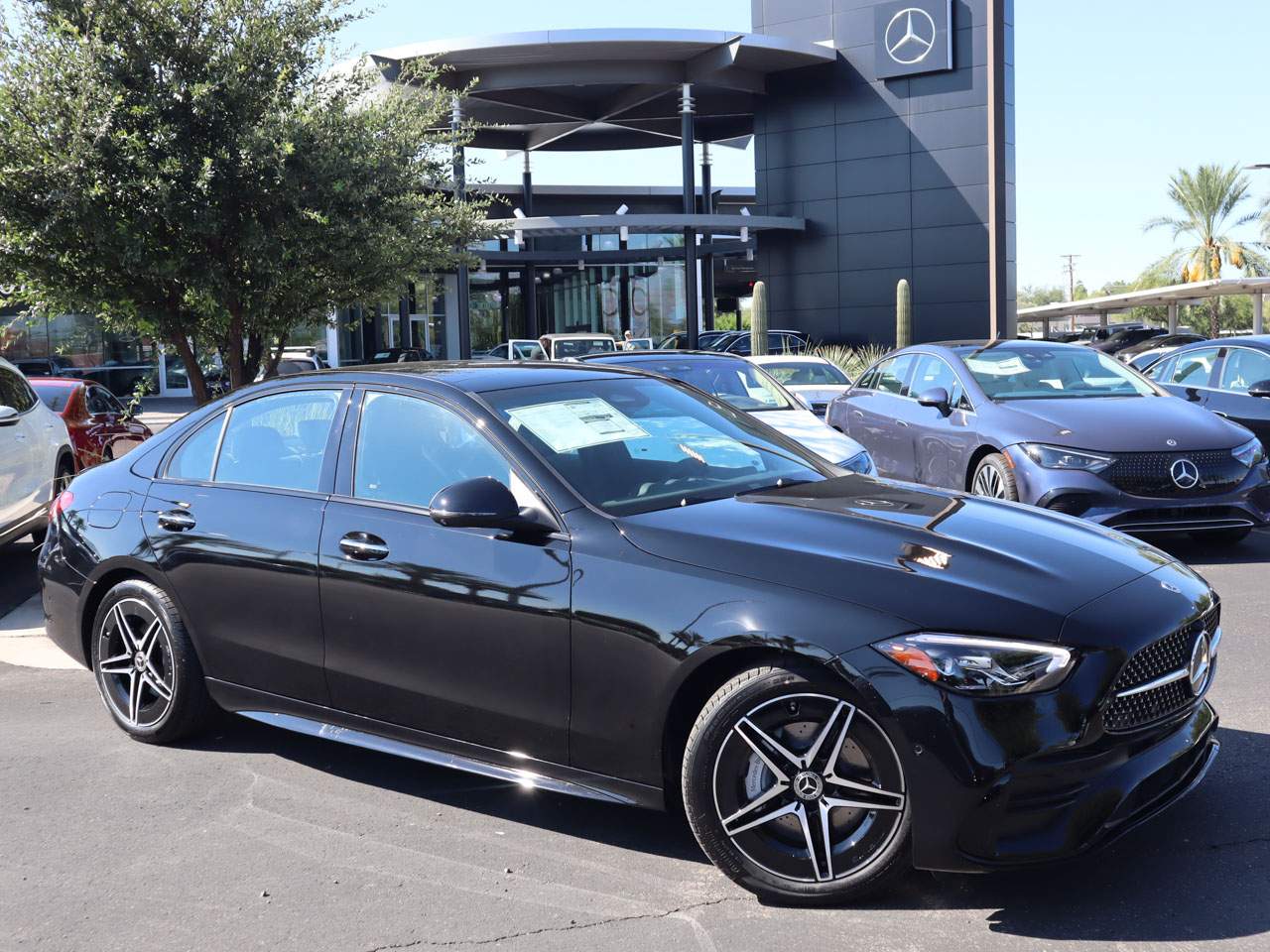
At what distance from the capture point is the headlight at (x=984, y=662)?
3.26 m

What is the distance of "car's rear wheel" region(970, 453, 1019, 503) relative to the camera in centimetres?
889

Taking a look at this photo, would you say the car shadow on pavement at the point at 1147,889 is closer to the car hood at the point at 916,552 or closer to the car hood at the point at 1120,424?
the car hood at the point at 916,552

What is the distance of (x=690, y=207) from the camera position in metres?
39.8

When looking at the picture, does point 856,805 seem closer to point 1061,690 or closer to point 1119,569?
point 1061,690

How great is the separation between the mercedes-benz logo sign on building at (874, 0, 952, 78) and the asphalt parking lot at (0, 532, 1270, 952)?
3615 centimetres

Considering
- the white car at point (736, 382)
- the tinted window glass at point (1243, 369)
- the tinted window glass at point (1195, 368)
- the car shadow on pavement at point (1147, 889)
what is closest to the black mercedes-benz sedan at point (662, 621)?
the car shadow on pavement at point (1147, 889)

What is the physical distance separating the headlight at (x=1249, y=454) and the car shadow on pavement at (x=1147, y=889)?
4.98m

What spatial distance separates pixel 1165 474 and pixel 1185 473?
0.13 meters

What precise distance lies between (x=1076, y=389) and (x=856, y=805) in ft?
23.1

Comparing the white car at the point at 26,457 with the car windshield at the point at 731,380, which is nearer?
the white car at the point at 26,457

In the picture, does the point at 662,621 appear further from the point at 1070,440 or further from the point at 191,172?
the point at 191,172

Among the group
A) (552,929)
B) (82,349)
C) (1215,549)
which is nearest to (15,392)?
(552,929)

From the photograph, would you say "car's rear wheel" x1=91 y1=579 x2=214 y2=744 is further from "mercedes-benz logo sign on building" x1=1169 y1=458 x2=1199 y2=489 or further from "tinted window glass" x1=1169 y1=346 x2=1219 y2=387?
"tinted window glass" x1=1169 y1=346 x2=1219 y2=387

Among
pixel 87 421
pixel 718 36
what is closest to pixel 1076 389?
pixel 87 421
